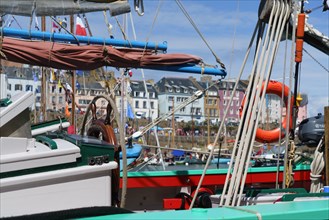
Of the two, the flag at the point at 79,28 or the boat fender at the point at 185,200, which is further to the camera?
the flag at the point at 79,28

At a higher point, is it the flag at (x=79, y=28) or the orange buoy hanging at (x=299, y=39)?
the flag at (x=79, y=28)

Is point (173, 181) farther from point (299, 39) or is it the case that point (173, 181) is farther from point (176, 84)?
point (176, 84)

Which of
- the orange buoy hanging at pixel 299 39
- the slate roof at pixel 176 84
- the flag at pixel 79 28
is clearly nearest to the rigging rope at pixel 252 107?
the orange buoy hanging at pixel 299 39

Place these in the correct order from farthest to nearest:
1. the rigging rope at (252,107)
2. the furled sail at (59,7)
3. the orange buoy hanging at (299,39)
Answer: the furled sail at (59,7), the orange buoy hanging at (299,39), the rigging rope at (252,107)

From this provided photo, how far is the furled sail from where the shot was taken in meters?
7.13

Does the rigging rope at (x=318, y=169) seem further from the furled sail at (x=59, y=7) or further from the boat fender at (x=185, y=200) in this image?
the furled sail at (x=59, y=7)

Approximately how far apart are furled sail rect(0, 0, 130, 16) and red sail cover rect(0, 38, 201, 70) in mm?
455

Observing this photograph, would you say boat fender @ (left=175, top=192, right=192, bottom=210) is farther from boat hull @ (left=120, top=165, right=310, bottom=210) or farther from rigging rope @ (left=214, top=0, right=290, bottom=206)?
rigging rope @ (left=214, top=0, right=290, bottom=206)

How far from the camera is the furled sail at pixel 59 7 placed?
281 inches

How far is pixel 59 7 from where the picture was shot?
749 cm

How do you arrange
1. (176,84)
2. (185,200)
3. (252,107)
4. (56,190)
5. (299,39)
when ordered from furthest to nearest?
(176,84), (185,200), (299,39), (252,107), (56,190)

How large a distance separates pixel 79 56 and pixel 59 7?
0.81 metres

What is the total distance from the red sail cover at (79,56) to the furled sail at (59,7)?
46cm

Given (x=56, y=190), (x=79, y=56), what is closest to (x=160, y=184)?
(x=79, y=56)
